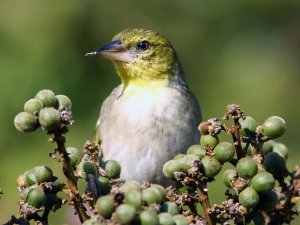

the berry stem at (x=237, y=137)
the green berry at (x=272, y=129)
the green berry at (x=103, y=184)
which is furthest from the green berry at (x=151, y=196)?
the green berry at (x=272, y=129)

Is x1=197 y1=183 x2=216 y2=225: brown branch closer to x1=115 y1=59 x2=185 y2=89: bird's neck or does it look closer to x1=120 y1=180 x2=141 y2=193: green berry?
x1=120 y1=180 x2=141 y2=193: green berry

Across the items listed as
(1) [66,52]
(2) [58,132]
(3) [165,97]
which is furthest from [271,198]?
(1) [66,52]

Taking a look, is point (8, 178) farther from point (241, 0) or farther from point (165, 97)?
point (241, 0)

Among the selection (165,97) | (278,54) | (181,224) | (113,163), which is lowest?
(181,224)

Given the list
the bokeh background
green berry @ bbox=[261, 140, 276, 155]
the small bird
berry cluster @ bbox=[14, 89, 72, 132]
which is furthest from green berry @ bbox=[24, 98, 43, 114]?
the bokeh background

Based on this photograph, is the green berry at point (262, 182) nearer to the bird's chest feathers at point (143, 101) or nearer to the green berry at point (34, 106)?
the green berry at point (34, 106)

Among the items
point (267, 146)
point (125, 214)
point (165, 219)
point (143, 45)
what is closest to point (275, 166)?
point (267, 146)
